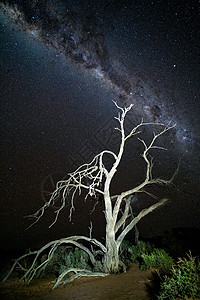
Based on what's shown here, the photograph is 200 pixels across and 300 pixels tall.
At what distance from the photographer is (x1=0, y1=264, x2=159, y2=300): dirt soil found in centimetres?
615

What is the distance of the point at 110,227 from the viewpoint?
29.8 feet

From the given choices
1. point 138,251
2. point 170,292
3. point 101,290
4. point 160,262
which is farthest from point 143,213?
point 170,292

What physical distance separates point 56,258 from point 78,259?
4684mm

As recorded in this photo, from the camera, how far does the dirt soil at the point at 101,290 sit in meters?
6.15

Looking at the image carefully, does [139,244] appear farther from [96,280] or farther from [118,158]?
[118,158]

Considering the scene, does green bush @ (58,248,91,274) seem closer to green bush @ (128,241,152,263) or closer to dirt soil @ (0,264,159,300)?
dirt soil @ (0,264,159,300)

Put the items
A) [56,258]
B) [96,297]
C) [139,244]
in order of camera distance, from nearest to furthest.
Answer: [96,297] → [139,244] → [56,258]

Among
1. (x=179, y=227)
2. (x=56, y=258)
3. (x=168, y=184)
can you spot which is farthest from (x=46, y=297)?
(x=179, y=227)

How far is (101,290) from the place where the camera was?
6.93 m

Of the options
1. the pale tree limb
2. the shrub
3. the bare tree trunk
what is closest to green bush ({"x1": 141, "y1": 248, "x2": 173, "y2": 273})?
the bare tree trunk

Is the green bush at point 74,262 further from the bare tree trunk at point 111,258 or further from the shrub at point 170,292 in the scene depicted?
the shrub at point 170,292

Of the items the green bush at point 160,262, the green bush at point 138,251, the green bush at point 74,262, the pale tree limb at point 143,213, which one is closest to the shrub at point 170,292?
the green bush at point 160,262

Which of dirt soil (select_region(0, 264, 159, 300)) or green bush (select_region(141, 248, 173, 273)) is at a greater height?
green bush (select_region(141, 248, 173, 273))

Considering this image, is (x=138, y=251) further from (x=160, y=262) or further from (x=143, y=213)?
(x=160, y=262)
